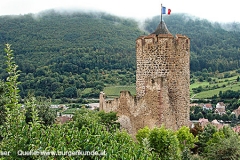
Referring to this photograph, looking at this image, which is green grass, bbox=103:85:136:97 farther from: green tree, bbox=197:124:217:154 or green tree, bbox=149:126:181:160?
green tree, bbox=149:126:181:160

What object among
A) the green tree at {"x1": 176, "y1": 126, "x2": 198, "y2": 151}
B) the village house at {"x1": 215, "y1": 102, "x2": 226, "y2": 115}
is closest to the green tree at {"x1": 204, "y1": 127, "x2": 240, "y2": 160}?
the green tree at {"x1": 176, "y1": 126, "x2": 198, "y2": 151}

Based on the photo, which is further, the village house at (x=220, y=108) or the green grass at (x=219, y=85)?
the green grass at (x=219, y=85)

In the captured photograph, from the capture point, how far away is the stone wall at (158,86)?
19047 mm

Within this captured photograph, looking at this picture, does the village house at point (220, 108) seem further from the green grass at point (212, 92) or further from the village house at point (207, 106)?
the green grass at point (212, 92)

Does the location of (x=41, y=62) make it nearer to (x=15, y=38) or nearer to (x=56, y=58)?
(x=56, y=58)

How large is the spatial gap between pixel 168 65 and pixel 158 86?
4.28ft

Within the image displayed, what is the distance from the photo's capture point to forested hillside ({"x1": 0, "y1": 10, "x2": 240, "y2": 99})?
7681 cm

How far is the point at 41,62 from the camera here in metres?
86.2

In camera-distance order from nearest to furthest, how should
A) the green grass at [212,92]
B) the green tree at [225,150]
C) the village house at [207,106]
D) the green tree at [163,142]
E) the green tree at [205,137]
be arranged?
the green tree at [163,142]
the green tree at [225,150]
the green tree at [205,137]
the village house at [207,106]
the green grass at [212,92]

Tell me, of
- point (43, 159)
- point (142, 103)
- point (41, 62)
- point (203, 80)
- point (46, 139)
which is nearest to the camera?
point (43, 159)

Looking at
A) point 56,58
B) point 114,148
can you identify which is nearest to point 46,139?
point 114,148

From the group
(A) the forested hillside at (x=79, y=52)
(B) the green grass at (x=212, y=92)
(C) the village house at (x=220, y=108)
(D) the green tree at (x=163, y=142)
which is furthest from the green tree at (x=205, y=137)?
(B) the green grass at (x=212, y=92)

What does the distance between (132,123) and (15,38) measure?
81.2 meters

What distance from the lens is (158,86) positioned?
18922 mm
